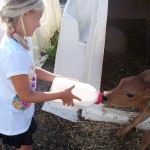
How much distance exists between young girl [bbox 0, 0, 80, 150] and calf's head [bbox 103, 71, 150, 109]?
26.3 inches

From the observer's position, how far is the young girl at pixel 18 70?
6.64 feet

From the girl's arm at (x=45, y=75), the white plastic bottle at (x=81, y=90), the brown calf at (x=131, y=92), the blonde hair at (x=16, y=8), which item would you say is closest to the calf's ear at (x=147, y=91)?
the brown calf at (x=131, y=92)

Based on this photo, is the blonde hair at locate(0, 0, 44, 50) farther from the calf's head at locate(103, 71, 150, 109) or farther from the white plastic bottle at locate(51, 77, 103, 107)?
the calf's head at locate(103, 71, 150, 109)

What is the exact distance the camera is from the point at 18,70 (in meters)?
2.04

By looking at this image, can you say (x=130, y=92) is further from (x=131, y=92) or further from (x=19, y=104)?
(x=19, y=104)

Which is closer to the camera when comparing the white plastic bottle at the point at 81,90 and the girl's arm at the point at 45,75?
the white plastic bottle at the point at 81,90

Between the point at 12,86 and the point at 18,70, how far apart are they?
226 millimetres

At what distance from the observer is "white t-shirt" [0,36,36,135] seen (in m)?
2.05

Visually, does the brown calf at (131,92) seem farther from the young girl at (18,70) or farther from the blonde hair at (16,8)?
the blonde hair at (16,8)

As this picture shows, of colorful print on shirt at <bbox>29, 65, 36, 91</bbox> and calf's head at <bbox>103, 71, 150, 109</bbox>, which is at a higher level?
colorful print on shirt at <bbox>29, 65, 36, 91</bbox>

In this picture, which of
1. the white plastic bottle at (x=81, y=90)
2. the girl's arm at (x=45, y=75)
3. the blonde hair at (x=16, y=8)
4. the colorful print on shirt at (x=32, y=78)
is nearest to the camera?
the blonde hair at (x=16, y=8)

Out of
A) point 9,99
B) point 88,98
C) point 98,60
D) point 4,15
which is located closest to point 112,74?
point 98,60

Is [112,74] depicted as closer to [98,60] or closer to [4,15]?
[98,60]

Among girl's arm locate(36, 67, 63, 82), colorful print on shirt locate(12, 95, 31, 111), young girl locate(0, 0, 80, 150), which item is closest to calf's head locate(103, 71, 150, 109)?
girl's arm locate(36, 67, 63, 82)
